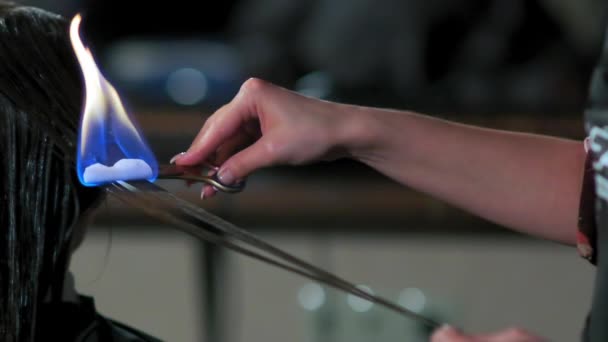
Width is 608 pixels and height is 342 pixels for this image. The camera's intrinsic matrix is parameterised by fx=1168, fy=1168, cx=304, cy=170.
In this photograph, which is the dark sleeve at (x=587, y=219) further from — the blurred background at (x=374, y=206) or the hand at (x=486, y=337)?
the blurred background at (x=374, y=206)

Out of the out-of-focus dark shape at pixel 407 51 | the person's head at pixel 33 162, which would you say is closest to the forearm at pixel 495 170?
the person's head at pixel 33 162

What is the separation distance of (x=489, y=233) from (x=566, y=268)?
15cm

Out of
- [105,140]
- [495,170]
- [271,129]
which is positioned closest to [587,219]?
[495,170]

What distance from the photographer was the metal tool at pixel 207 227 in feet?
2.38

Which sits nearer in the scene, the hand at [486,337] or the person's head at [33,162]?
the hand at [486,337]

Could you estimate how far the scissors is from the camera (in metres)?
0.73

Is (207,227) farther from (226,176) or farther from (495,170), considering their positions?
(495,170)

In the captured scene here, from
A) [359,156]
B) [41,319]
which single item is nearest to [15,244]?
[41,319]

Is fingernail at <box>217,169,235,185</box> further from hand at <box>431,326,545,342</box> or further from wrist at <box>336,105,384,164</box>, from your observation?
hand at <box>431,326,545,342</box>

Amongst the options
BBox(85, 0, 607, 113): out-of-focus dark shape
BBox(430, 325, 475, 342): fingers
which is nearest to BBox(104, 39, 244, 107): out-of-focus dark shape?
BBox(85, 0, 607, 113): out-of-focus dark shape

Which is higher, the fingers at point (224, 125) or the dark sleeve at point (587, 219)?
the dark sleeve at point (587, 219)

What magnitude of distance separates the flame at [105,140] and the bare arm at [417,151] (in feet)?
0.13

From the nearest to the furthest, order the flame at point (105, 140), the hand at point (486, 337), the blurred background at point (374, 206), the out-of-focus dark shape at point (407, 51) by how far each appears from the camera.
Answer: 1. the hand at point (486, 337)
2. the flame at point (105, 140)
3. the blurred background at point (374, 206)
4. the out-of-focus dark shape at point (407, 51)

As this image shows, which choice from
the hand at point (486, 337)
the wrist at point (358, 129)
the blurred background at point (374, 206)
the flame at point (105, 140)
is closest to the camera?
the hand at point (486, 337)
